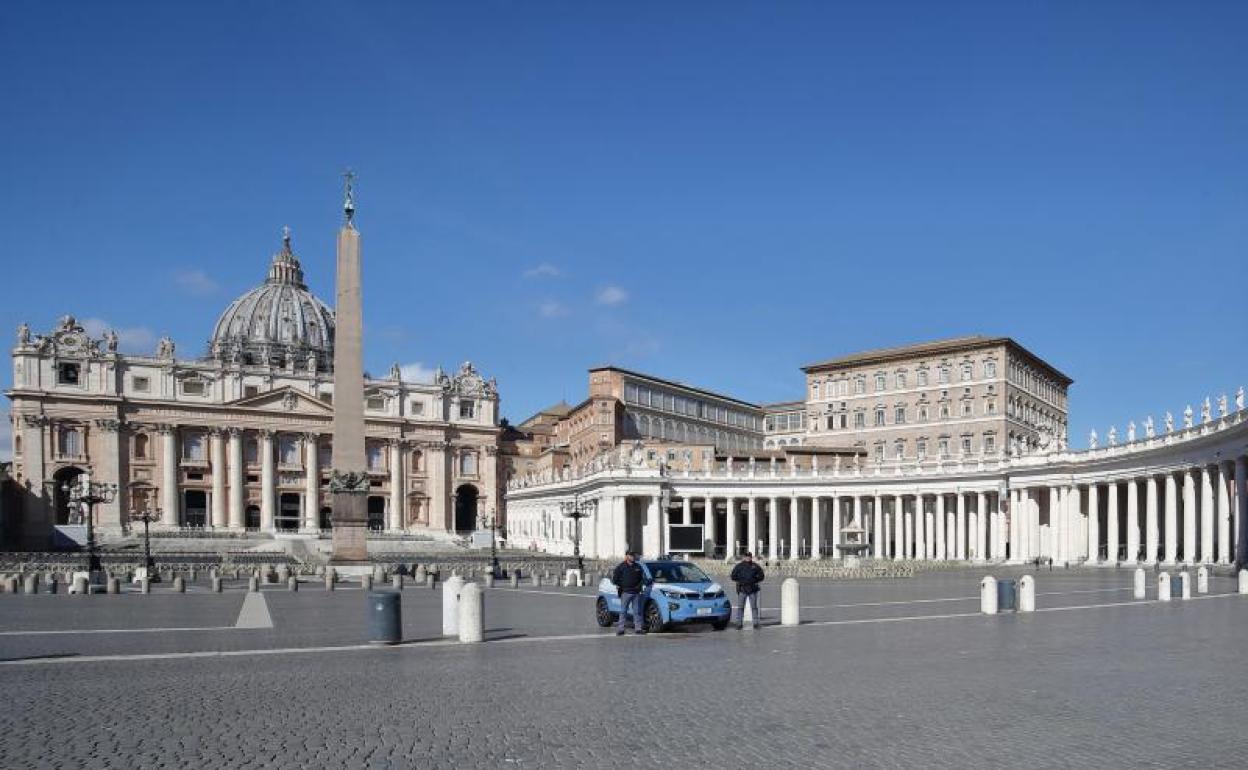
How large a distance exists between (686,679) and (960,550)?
7123 centimetres

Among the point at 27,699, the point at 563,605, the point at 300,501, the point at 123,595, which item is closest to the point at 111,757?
the point at 27,699

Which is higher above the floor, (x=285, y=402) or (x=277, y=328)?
(x=277, y=328)

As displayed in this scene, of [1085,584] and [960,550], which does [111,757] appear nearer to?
[1085,584]

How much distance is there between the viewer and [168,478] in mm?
111062

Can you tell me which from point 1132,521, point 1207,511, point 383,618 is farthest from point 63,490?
point 383,618

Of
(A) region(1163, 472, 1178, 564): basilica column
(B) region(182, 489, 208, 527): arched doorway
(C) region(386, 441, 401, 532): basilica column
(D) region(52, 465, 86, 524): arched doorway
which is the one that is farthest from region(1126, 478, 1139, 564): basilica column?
(D) region(52, 465, 86, 524): arched doorway

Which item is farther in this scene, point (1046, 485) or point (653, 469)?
point (653, 469)

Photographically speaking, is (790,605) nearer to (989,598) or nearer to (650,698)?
(989,598)

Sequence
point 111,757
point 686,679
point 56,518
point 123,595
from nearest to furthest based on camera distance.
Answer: point 111,757 < point 686,679 < point 123,595 < point 56,518

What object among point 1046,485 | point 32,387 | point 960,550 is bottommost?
point 960,550

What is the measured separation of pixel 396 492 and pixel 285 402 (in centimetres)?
1587

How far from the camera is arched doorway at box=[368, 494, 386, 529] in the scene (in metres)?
124

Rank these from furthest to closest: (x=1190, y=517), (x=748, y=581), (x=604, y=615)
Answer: (x=1190, y=517), (x=604, y=615), (x=748, y=581)

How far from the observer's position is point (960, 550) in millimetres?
81312
